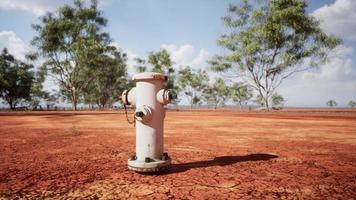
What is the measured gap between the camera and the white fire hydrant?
4.52 metres

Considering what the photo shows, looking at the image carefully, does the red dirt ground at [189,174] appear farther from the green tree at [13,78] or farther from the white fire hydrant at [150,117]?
the green tree at [13,78]

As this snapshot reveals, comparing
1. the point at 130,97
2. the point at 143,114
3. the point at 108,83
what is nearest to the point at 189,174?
the point at 143,114

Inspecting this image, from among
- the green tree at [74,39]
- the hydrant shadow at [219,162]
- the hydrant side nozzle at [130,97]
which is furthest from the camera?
the green tree at [74,39]

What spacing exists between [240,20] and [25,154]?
35303 mm

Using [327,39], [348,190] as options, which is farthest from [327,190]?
[327,39]

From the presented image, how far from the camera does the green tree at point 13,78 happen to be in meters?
53.3

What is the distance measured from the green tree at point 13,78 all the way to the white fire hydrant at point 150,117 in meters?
56.1

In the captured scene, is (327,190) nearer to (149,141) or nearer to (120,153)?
(149,141)

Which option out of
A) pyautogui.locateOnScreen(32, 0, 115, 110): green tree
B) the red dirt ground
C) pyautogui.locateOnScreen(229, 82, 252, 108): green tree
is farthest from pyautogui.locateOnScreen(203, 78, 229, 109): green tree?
the red dirt ground

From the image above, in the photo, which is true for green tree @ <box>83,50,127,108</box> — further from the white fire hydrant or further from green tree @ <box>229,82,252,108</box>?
the white fire hydrant

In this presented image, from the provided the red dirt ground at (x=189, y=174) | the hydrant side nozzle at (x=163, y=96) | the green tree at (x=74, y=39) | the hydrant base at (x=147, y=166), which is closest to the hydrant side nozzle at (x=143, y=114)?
the hydrant side nozzle at (x=163, y=96)

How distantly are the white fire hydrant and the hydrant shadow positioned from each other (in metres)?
0.39

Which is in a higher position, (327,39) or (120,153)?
(327,39)

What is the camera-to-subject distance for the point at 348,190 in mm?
3734
